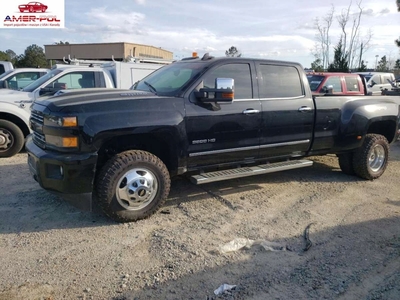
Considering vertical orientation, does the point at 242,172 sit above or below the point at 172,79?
below

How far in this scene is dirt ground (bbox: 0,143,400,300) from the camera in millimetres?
3039

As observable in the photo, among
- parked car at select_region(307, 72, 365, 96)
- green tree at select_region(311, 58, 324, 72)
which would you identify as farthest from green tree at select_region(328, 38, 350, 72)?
parked car at select_region(307, 72, 365, 96)

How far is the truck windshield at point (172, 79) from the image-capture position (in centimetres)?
459

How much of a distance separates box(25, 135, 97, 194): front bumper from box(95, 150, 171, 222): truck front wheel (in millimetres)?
185

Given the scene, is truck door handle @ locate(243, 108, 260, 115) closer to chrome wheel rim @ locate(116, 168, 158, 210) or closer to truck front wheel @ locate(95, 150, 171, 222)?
truck front wheel @ locate(95, 150, 171, 222)

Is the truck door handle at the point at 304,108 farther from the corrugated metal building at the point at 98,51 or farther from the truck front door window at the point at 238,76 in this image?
the corrugated metal building at the point at 98,51

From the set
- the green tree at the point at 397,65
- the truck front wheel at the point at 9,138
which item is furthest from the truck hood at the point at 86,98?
the green tree at the point at 397,65

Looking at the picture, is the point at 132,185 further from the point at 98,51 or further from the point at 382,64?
the point at 382,64

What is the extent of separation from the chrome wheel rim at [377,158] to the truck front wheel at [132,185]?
392 centimetres

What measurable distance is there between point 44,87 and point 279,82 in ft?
16.3

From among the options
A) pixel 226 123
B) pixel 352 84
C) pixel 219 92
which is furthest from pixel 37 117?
pixel 352 84

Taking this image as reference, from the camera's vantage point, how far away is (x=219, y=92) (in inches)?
169

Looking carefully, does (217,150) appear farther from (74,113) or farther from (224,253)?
(74,113)

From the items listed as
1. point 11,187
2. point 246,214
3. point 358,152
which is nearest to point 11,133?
point 11,187
